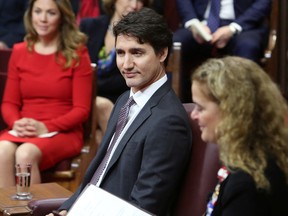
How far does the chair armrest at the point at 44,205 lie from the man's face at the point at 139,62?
521 mm

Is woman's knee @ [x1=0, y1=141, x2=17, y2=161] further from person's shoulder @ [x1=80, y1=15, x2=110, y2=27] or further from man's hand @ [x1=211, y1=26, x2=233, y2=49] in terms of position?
man's hand @ [x1=211, y1=26, x2=233, y2=49]

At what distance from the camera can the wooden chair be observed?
2.47 metres

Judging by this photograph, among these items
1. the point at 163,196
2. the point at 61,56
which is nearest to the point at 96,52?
the point at 61,56

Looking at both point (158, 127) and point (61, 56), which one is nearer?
point (158, 127)

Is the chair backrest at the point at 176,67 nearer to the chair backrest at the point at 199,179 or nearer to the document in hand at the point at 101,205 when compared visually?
the chair backrest at the point at 199,179

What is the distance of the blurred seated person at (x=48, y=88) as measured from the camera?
3895 millimetres

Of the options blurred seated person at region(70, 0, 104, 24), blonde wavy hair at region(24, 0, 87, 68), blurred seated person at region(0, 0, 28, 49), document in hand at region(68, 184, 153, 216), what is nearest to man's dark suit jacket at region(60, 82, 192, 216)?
document in hand at region(68, 184, 153, 216)

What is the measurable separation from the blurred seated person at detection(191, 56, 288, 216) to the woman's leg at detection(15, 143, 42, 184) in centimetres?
180

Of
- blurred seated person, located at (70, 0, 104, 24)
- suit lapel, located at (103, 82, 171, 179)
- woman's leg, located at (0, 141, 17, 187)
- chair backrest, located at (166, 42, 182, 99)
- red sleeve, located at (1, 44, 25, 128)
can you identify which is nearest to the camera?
suit lapel, located at (103, 82, 171, 179)

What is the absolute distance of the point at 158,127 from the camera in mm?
2482

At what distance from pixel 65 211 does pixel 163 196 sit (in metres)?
0.43

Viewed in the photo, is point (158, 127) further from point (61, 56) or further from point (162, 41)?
point (61, 56)

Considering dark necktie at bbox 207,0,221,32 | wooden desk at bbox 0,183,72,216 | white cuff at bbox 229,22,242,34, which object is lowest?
wooden desk at bbox 0,183,72,216

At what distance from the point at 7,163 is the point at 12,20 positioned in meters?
1.61
